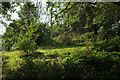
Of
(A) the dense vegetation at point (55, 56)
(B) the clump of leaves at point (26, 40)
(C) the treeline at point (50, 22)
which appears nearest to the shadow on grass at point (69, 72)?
(A) the dense vegetation at point (55, 56)

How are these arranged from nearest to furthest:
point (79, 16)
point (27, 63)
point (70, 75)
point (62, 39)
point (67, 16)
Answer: point (70, 75), point (27, 63), point (62, 39), point (67, 16), point (79, 16)

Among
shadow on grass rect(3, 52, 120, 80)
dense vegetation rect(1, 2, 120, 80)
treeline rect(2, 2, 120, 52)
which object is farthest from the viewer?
treeline rect(2, 2, 120, 52)

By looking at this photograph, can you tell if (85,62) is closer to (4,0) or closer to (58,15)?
(58,15)

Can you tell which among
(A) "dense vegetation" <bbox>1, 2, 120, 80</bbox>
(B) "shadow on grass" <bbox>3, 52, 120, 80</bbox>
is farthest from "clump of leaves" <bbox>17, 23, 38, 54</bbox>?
(B) "shadow on grass" <bbox>3, 52, 120, 80</bbox>

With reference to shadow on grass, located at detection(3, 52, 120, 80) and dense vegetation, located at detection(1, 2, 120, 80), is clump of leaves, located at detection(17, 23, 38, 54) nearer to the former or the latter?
dense vegetation, located at detection(1, 2, 120, 80)

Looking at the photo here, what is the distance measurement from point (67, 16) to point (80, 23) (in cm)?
116

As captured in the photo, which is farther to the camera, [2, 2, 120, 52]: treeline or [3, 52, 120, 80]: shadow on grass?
[2, 2, 120, 52]: treeline

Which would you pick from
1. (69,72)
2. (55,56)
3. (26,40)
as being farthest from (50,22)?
(69,72)

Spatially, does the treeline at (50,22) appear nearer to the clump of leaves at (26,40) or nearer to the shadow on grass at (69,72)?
the clump of leaves at (26,40)

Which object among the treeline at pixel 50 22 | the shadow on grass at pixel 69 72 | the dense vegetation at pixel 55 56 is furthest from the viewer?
the treeline at pixel 50 22

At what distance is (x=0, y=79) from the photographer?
12.3 ft

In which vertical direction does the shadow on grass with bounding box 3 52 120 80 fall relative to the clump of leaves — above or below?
below

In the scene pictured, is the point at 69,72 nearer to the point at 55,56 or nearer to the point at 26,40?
the point at 55,56

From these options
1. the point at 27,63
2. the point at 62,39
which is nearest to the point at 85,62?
the point at 62,39
